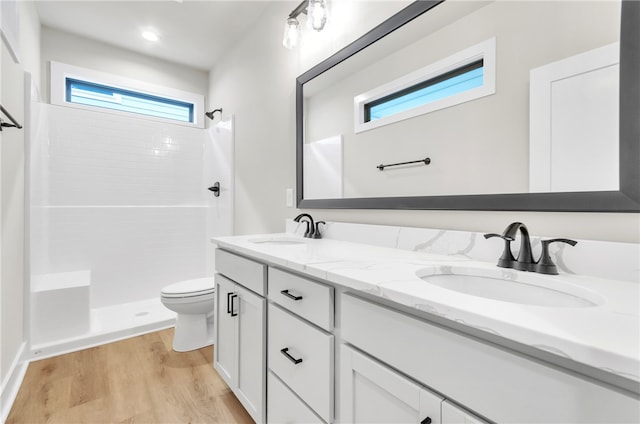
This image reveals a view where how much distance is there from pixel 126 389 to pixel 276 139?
1.76 metres

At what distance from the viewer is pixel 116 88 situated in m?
2.92

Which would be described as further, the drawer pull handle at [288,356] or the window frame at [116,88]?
→ the window frame at [116,88]

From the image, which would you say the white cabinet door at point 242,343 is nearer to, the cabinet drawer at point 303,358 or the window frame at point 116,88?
the cabinet drawer at point 303,358

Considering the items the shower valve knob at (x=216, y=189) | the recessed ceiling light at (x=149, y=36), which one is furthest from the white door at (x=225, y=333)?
the recessed ceiling light at (x=149, y=36)

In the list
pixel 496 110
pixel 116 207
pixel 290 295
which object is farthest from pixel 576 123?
pixel 116 207

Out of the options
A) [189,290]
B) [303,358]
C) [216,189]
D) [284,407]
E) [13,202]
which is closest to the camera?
[303,358]

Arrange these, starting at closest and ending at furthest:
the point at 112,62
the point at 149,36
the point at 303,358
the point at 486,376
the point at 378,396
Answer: the point at 486,376 < the point at 378,396 < the point at 303,358 < the point at 149,36 < the point at 112,62

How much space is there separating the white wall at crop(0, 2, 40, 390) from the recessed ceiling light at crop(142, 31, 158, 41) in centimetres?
71

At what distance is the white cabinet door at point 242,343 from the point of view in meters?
1.23

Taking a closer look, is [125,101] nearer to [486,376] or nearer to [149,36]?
[149,36]

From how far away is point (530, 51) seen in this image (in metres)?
0.90

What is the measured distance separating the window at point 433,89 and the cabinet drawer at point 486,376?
2.73ft

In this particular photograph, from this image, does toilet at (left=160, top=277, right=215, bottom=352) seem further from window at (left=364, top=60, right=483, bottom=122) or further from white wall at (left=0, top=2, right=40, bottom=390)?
window at (left=364, top=60, right=483, bottom=122)

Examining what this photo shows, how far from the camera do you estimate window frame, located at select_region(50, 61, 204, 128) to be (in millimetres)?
2611
